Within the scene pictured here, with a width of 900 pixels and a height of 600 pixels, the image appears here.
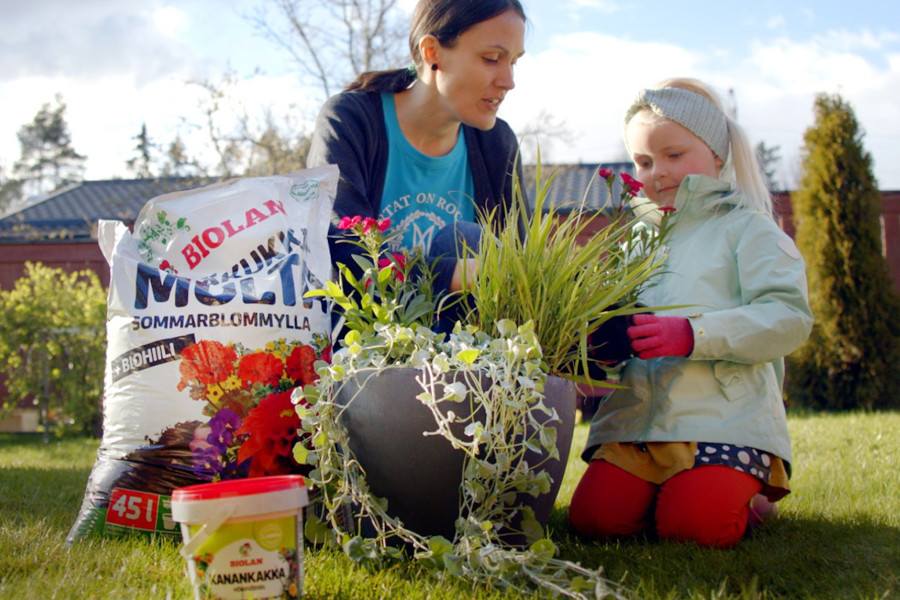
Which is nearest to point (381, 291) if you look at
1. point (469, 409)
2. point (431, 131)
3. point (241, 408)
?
point (469, 409)

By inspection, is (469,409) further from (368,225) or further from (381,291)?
(368,225)

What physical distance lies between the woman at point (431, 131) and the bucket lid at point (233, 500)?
76 centimetres

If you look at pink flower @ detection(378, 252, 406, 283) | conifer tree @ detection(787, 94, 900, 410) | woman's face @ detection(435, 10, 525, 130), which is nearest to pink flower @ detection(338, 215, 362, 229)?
pink flower @ detection(378, 252, 406, 283)

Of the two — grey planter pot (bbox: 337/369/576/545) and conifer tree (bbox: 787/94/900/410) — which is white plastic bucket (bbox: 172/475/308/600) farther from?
conifer tree (bbox: 787/94/900/410)

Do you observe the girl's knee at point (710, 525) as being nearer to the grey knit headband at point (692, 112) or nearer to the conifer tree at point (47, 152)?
the grey knit headband at point (692, 112)

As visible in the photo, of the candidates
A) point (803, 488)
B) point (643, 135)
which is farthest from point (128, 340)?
point (803, 488)

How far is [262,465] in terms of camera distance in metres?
1.67

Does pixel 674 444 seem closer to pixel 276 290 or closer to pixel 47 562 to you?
pixel 276 290

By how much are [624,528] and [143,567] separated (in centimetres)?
105

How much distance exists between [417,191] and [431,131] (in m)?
0.18

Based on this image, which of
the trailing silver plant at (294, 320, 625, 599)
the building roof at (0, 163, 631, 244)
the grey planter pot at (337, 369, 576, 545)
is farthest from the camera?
the building roof at (0, 163, 631, 244)

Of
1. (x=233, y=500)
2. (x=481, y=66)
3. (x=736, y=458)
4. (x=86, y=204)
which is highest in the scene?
(x=86, y=204)

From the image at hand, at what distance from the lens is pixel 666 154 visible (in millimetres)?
1972

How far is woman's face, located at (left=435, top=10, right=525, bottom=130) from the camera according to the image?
2020mm
